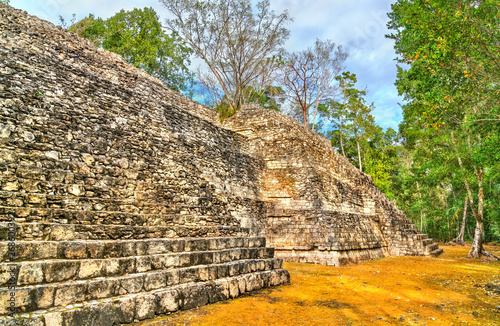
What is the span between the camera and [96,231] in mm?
3549

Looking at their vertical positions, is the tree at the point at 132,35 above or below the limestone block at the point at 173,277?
above

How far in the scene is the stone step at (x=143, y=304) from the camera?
2.59m

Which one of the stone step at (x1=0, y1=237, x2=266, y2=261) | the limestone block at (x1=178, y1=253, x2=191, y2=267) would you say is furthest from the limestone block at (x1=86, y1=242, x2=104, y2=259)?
the limestone block at (x1=178, y1=253, x2=191, y2=267)

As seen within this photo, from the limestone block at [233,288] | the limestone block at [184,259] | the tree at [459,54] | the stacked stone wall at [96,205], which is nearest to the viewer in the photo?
the stacked stone wall at [96,205]

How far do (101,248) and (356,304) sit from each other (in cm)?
399

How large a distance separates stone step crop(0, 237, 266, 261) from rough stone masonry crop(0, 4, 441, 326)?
1 centimetres

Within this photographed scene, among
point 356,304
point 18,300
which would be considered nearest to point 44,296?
point 18,300

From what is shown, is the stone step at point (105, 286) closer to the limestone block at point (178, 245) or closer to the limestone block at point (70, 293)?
the limestone block at point (70, 293)

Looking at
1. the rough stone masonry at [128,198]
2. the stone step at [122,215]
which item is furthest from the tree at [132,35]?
the stone step at [122,215]

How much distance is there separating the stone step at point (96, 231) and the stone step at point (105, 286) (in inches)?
23.3

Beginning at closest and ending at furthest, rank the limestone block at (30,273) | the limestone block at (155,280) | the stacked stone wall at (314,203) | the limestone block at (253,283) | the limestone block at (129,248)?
the limestone block at (30,273) → the limestone block at (155,280) → the limestone block at (129,248) → the limestone block at (253,283) → the stacked stone wall at (314,203)

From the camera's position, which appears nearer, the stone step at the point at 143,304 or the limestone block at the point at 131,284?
the stone step at the point at 143,304

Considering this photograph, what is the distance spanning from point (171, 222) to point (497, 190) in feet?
78.9

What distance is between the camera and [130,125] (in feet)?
22.7
